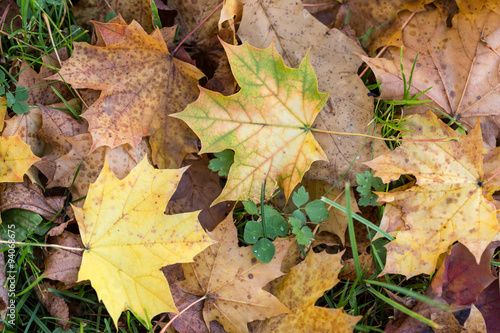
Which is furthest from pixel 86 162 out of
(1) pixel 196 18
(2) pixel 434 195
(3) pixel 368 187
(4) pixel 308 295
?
(2) pixel 434 195

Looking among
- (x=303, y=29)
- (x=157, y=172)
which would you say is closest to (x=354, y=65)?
(x=303, y=29)

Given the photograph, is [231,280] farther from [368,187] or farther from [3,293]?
[3,293]

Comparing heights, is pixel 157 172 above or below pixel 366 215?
above

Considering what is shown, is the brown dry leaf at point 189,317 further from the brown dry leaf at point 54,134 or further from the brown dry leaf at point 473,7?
the brown dry leaf at point 473,7

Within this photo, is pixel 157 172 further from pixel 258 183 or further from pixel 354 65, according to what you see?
pixel 354 65

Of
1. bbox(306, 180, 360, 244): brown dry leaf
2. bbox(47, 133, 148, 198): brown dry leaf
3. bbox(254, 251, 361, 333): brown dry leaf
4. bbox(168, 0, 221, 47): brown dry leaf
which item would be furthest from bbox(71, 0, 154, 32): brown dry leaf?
bbox(254, 251, 361, 333): brown dry leaf

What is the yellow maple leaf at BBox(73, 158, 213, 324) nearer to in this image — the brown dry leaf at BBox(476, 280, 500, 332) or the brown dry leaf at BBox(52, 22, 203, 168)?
the brown dry leaf at BBox(52, 22, 203, 168)

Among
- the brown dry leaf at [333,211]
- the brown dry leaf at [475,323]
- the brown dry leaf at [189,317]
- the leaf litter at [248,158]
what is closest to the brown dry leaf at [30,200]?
the leaf litter at [248,158]
